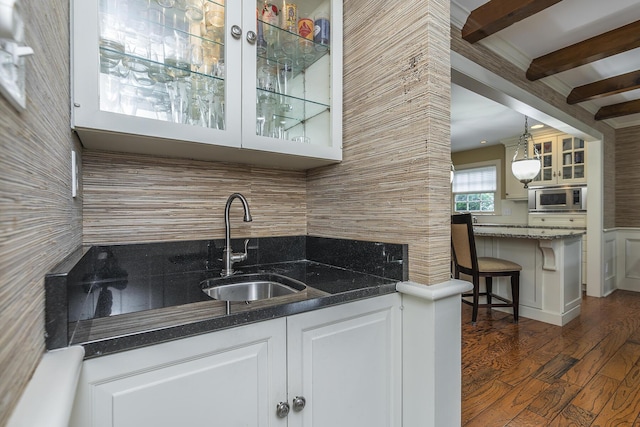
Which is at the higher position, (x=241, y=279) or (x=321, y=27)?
(x=321, y=27)

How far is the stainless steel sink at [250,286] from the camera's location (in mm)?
1270

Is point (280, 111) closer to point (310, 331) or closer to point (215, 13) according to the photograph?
point (215, 13)

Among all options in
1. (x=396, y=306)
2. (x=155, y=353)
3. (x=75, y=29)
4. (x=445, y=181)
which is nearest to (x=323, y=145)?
(x=445, y=181)

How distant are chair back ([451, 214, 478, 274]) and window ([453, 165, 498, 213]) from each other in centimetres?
333

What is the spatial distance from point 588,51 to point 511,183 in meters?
3.36

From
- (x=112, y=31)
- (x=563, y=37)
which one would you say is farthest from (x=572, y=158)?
(x=112, y=31)

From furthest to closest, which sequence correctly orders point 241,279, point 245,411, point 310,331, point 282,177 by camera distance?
point 282,177 → point 241,279 → point 310,331 → point 245,411

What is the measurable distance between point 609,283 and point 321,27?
198 inches

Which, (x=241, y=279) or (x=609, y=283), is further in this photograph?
(x=609, y=283)

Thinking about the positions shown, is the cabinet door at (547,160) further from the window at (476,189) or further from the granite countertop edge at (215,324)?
the granite countertop edge at (215,324)

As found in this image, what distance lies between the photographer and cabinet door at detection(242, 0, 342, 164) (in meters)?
1.33

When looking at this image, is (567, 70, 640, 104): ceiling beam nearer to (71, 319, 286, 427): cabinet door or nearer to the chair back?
the chair back

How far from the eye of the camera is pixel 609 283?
4.07 m

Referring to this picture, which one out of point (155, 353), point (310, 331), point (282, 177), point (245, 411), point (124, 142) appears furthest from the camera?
point (282, 177)
